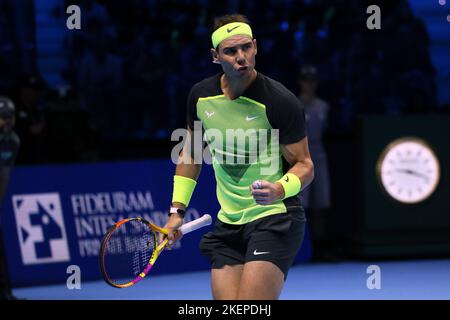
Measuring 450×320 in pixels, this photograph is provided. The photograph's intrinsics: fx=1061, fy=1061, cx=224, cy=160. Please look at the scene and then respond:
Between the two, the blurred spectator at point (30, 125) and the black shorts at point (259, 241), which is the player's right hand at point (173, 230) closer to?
the black shorts at point (259, 241)

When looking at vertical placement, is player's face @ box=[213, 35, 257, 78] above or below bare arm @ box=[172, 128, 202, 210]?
above

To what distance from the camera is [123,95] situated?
37.8 ft

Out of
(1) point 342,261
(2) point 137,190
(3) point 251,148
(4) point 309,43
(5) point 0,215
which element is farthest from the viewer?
(4) point 309,43

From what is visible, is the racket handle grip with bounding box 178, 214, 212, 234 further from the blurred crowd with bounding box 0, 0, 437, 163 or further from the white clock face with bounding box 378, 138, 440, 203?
the white clock face with bounding box 378, 138, 440, 203

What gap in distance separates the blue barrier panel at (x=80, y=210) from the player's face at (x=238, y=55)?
454 centimetres

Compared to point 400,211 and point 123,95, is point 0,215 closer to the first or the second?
point 123,95

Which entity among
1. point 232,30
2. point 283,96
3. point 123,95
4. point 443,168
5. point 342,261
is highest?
point 232,30

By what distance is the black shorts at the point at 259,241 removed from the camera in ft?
16.6

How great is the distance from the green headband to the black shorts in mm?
909

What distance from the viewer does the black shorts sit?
5.07 metres

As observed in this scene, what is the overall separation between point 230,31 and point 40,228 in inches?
182

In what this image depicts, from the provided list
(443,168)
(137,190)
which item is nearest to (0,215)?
(137,190)

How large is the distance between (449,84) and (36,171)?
541 centimetres

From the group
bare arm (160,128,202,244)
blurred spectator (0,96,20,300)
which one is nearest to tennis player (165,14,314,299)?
bare arm (160,128,202,244)
